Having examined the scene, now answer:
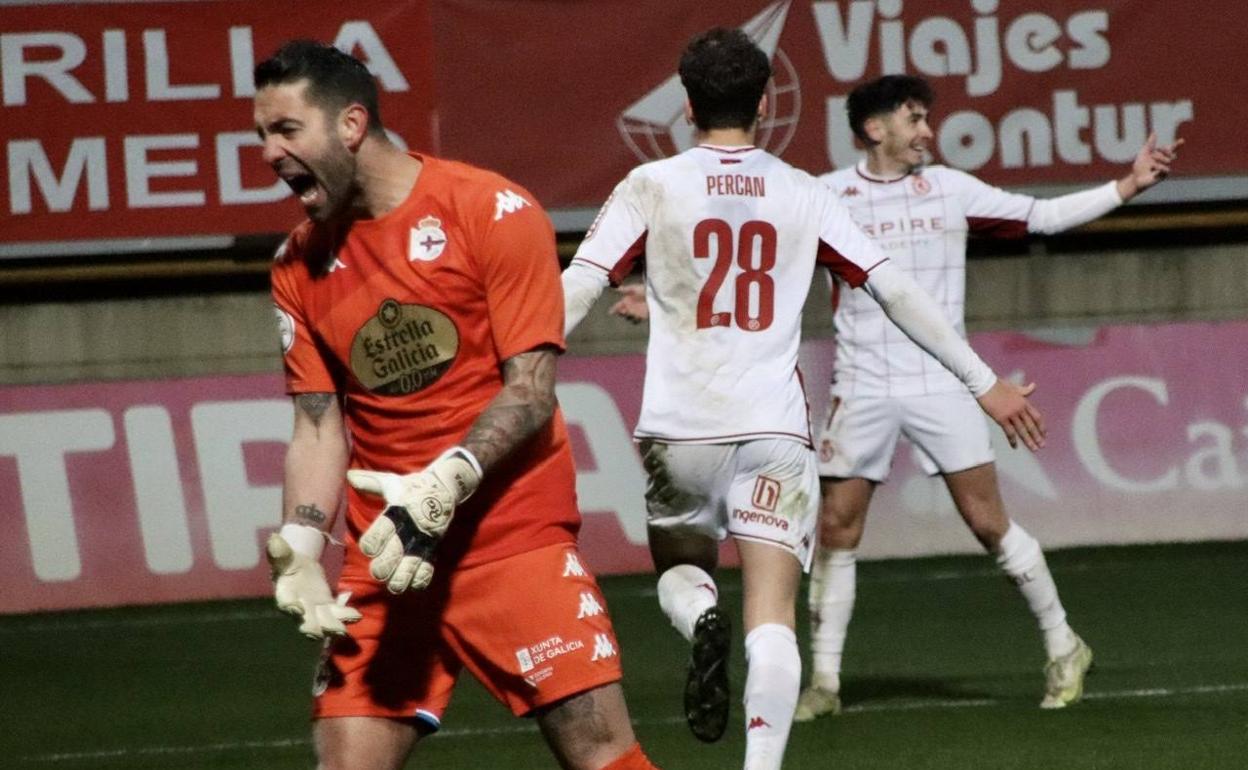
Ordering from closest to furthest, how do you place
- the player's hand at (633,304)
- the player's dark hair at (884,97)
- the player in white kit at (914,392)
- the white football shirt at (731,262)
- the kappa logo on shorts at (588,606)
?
the kappa logo on shorts at (588,606) → the white football shirt at (731,262) → the player's hand at (633,304) → the player's dark hair at (884,97) → the player in white kit at (914,392)

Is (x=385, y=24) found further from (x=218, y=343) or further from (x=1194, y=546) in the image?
(x=1194, y=546)

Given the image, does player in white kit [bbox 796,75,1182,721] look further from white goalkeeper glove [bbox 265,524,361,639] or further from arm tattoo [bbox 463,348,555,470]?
white goalkeeper glove [bbox 265,524,361,639]

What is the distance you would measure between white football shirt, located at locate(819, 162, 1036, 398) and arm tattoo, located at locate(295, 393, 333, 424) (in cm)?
361

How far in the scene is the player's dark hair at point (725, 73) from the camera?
5621 mm

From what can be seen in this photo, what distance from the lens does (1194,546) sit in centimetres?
1228

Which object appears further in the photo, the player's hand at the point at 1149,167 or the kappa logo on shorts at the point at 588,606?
the player's hand at the point at 1149,167

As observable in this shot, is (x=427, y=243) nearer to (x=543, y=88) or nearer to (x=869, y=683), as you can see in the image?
(x=869, y=683)

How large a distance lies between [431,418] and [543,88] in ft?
26.2

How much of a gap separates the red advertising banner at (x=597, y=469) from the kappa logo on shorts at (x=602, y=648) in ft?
23.6

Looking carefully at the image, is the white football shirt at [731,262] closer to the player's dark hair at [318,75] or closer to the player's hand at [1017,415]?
the player's hand at [1017,415]

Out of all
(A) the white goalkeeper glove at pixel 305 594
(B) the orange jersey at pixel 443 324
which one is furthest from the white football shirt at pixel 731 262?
(A) the white goalkeeper glove at pixel 305 594

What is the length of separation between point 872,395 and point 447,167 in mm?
3827

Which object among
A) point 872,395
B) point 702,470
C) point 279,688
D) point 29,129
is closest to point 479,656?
point 702,470

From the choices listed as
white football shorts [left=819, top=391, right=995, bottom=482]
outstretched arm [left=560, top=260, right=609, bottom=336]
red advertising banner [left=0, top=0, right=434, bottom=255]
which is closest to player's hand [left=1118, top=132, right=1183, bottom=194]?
white football shorts [left=819, top=391, right=995, bottom=482]
